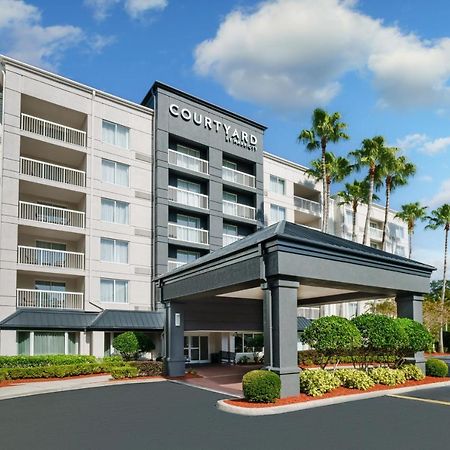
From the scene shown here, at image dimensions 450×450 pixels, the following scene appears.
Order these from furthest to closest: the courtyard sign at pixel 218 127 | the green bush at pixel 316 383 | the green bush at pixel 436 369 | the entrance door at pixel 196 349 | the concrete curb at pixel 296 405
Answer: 1. the courtyard sign at pixel 218 127
2. the entrance door at pixel 196 349
3. the green bush at pixel 436 369
4. the green bush at pixel 316 383
5. the concrete curb at pixel 296 405

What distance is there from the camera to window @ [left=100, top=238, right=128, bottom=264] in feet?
105

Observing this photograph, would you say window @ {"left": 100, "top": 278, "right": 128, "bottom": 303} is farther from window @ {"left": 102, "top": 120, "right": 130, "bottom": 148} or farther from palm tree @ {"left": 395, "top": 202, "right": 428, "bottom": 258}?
palm tree @ {"left": 395, "top": 202, "right": 428, "bottom": 258}

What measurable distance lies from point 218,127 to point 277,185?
8.49 metres

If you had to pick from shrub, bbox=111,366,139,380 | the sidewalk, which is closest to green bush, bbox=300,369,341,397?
the sidewalk

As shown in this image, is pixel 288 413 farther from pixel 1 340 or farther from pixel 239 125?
pixel 239 125

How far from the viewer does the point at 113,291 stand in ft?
105

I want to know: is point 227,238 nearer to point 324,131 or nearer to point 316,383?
point 324,131

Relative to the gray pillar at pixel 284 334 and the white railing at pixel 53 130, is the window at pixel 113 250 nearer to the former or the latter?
the white railing at pixel 53 130

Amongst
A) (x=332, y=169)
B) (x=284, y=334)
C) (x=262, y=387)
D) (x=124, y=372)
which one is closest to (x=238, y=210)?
(x=332, y=169)

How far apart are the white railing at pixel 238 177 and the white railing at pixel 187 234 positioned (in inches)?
204

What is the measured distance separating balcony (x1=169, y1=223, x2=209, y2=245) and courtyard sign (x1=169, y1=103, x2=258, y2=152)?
7.80 m

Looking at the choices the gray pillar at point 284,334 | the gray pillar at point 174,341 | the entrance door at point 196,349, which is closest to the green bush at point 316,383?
the gray pillar at point 284,334

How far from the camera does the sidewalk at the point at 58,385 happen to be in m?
19.2

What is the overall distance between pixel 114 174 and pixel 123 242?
4.52 m
